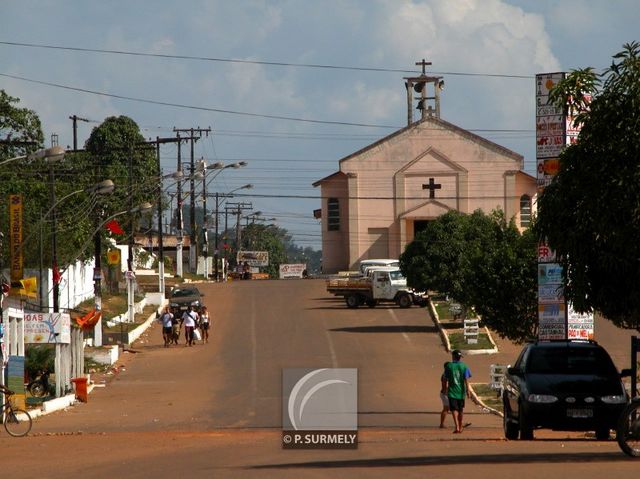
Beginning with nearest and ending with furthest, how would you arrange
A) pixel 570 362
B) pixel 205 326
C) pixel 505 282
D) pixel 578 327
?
pixel 570 362, pixel 578 327, pixel 505 282, pixel 205 326

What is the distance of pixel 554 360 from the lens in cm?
2142

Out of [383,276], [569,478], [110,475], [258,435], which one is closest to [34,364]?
[258,435]

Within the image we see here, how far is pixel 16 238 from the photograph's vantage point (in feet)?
115

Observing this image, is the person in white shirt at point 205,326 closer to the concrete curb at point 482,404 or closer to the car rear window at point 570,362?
the concrete curb at point 482,404

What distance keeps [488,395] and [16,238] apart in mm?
13403

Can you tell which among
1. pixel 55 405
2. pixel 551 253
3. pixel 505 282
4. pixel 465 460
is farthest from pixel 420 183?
pixel 465 460

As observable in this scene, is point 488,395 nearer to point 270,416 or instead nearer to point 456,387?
point 270,416

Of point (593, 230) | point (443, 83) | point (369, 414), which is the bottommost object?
point (369, 414)

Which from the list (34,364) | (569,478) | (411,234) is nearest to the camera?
(569,478)

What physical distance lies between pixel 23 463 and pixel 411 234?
73.4 meters

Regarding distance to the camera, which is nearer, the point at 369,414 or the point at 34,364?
the point at 369,414

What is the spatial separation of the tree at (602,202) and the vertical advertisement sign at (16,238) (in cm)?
1825

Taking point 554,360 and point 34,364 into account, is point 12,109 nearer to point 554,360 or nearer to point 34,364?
point 34,364

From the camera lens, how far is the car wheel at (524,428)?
20625mm
